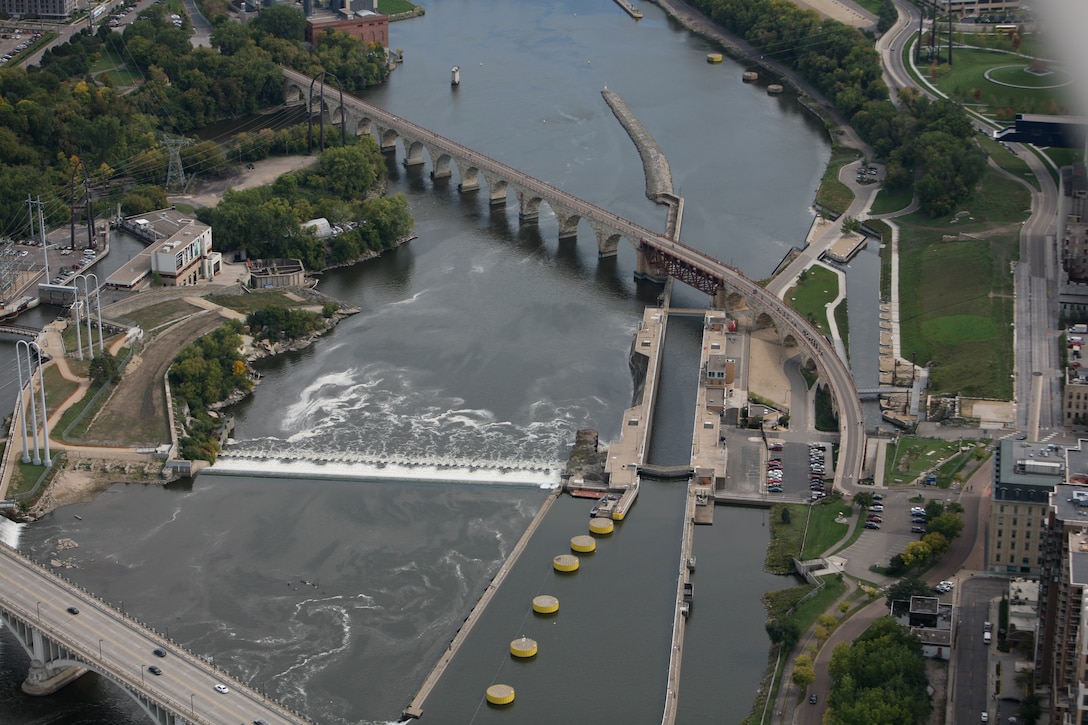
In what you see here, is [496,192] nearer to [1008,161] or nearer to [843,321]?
[843,321]

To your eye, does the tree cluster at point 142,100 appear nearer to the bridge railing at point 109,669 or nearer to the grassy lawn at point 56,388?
the grassy lawn at point 56,388

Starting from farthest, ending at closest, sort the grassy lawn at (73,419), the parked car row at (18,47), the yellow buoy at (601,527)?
the parked car row at (18,47) → the grassy lawn at (73,419) → the yellow buoy at (601,527)

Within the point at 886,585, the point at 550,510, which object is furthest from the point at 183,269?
the point at 886,585

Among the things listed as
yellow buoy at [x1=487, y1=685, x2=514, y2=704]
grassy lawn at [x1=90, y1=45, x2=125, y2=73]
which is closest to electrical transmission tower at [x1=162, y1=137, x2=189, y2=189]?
grassy lawn at [x1=90, y1=45, x2=125, y2=73]

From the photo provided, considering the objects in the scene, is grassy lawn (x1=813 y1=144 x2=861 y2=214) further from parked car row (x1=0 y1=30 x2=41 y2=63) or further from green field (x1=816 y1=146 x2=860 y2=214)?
parked car row (x1=0 y1=30 x2=41 y2=63)

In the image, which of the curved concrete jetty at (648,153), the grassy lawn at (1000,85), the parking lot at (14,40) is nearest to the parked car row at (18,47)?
the parking lot at (14,40)
